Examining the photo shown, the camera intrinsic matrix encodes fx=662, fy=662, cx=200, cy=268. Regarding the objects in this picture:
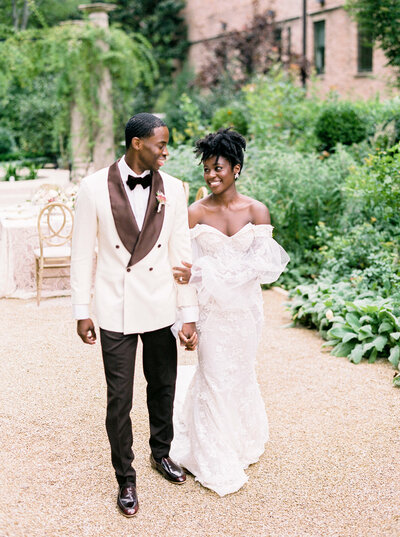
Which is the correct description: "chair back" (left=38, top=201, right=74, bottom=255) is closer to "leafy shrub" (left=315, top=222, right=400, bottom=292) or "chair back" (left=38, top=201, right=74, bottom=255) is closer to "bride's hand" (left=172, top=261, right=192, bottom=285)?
"leafy shrub" (left=315, top=222, right=400, bottom=292)

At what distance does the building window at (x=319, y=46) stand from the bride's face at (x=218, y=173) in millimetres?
16836

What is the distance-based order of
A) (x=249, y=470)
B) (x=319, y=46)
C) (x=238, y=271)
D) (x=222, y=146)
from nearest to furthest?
(x=222, y=146), (x=238, y=271), (x=249, y=470), (x=319, y=46)

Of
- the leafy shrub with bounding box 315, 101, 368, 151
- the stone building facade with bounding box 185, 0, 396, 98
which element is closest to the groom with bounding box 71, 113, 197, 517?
the leafy shrub with bounding box 315, 101, 368, 151

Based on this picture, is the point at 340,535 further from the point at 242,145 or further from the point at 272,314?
the point at 272,314

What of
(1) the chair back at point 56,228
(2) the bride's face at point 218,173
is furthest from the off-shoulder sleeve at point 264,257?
(1) the chair back at point 56,228

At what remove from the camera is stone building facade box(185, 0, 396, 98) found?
684 inches

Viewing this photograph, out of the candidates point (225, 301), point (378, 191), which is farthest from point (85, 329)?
point (378, 191)

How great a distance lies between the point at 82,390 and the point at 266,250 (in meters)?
2.04

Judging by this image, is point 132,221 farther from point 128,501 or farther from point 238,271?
point 128,501

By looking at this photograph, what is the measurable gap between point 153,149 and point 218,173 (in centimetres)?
50

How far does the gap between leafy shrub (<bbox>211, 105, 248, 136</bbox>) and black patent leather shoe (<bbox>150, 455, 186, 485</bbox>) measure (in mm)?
8913

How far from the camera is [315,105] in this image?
11.1 meters

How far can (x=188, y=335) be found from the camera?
312 cm

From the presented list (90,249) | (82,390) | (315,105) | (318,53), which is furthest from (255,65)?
(90,249)
